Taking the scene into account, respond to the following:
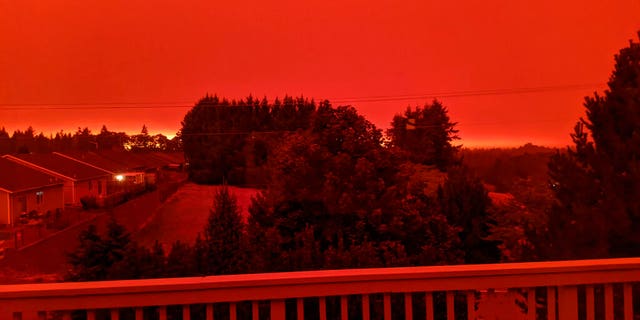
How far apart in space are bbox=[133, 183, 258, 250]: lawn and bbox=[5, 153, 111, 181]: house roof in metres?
1.65

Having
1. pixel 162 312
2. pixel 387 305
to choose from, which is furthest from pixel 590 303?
pixel 162 312

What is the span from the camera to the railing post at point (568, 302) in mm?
2059

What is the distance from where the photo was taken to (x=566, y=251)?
6.16 meters

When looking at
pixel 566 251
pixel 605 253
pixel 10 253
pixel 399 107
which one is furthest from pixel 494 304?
pixel 399 107

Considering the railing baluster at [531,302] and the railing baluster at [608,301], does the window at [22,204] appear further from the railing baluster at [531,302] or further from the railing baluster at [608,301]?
the railing baluster at [608,301]

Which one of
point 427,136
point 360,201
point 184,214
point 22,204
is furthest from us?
point 427,136

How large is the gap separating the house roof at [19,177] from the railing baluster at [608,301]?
8.41 metres

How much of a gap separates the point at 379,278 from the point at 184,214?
1114cm

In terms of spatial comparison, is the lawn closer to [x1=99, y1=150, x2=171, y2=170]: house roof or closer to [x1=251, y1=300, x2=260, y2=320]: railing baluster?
[x1=99, y1=150, x2=171, y2=170]: house roof

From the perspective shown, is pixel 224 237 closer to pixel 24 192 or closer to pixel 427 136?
pixel 24 192

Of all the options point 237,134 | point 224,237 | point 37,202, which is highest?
point 237,134

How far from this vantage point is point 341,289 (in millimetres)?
1940

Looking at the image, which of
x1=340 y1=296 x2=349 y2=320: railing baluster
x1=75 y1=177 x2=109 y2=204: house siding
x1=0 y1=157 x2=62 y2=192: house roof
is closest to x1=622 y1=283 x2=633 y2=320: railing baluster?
x1=340 y1=296 x2=349 y2=320: railing baluster

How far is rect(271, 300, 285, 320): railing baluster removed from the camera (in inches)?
77.1
